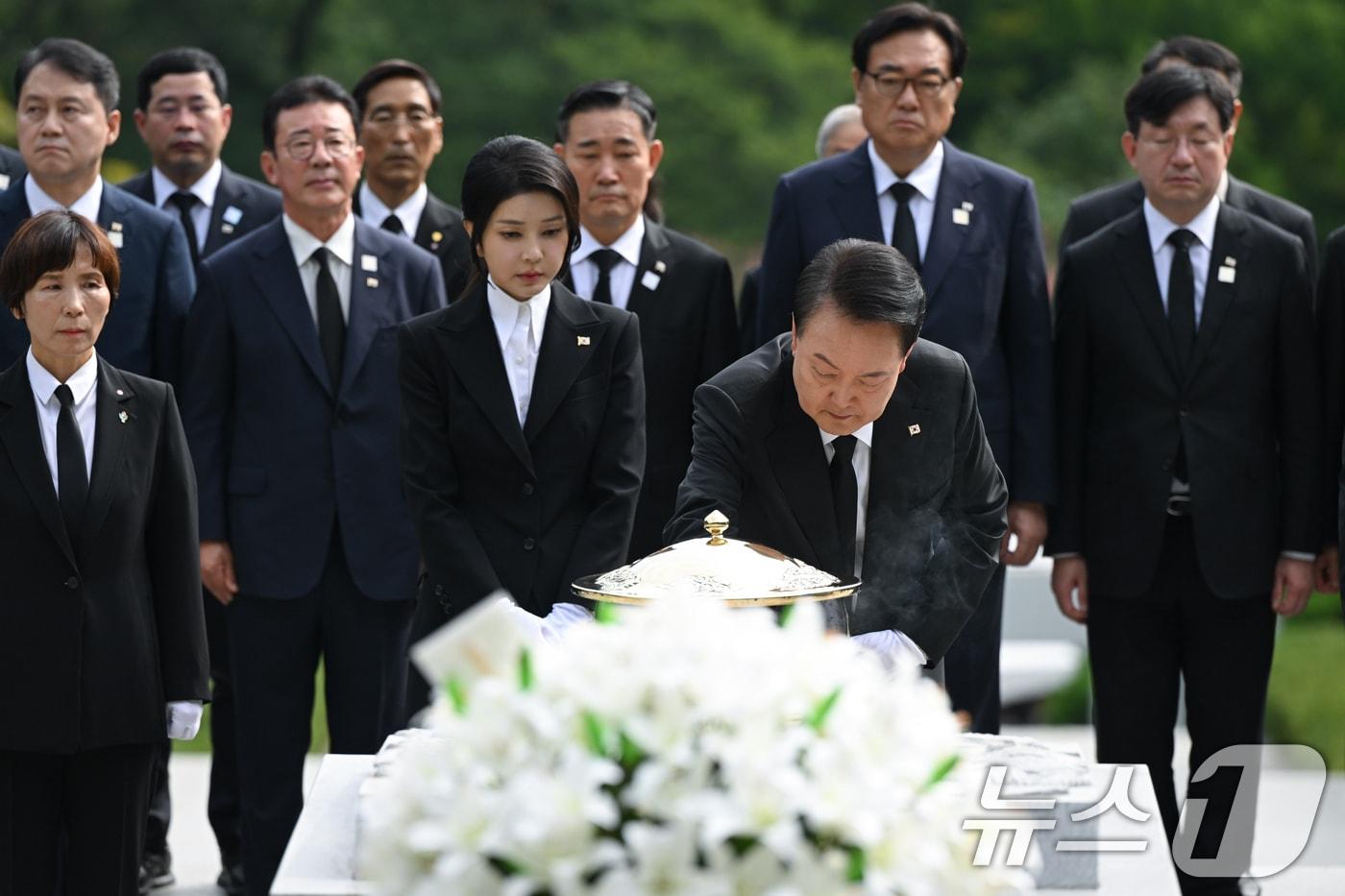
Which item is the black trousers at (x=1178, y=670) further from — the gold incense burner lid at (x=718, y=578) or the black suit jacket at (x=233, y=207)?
the black suit jacket at (x=233, y=207)

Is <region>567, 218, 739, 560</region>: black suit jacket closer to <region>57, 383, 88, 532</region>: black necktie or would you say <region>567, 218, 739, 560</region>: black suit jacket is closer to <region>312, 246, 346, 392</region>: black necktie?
<region>312, 246, 346, 392</region>: black necktie

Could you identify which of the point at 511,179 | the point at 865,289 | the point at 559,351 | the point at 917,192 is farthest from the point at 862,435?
the point at 917,192

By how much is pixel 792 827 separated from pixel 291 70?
18.1 m

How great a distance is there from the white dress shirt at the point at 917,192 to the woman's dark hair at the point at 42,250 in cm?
213

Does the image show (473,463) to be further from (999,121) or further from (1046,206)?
(999,121)

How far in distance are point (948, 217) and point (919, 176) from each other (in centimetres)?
16

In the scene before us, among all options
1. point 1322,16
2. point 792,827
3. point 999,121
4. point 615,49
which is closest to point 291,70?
point 615,49

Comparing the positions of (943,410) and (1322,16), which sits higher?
(1322,16)

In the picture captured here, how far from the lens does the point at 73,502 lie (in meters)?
4.25

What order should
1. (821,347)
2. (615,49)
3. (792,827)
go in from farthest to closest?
(615,49) < (821,347) < (792,827)

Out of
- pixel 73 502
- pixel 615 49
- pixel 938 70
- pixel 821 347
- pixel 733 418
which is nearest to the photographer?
pixel 821 347

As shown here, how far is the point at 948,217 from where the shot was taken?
5.36 metres

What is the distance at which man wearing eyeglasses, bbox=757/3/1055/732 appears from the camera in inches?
209

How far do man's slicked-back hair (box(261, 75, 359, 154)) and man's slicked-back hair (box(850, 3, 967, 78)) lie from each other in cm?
144
